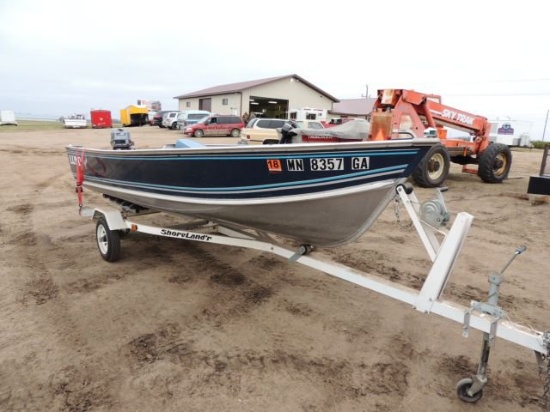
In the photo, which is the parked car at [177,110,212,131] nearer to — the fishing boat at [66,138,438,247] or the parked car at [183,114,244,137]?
the parked car at [183,114,244,137]

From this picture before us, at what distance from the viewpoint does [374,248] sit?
210 inches

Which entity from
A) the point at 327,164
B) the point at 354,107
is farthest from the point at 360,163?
the point at 354,107

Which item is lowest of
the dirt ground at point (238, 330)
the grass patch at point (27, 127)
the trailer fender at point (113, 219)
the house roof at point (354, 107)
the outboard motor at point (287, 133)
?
the dirt ground at point (238, 330)

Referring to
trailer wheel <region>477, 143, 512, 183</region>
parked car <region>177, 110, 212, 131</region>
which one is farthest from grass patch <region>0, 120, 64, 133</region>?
trailer wheel <region>477, 143, 512, 183</region>

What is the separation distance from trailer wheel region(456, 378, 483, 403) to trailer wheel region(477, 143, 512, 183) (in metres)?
8.97

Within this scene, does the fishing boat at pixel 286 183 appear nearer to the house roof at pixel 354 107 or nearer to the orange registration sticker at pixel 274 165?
the orange registration sticker at pixel 274 165

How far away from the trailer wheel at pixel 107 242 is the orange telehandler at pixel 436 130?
589 cm

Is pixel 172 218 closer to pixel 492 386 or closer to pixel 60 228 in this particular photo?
pixel 60 228

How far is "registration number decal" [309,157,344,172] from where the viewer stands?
287cm

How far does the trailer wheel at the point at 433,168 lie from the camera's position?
29.4 ft

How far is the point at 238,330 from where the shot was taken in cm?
328

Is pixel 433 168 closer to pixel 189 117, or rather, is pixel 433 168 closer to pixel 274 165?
pixel 274 165

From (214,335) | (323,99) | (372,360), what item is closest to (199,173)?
(214,335)

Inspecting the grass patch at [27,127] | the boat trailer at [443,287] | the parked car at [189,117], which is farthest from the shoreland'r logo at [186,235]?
the grass patch at [27,127]
